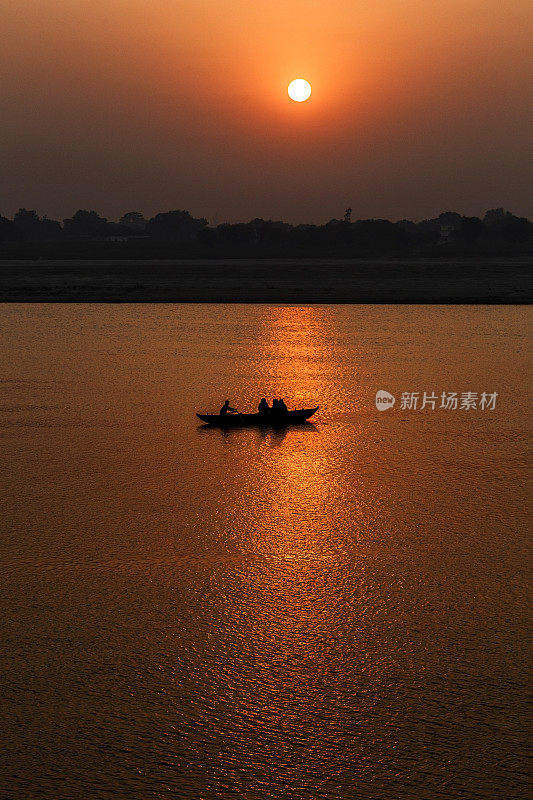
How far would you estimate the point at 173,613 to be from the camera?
476 inches

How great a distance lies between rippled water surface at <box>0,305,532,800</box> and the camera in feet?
28.6

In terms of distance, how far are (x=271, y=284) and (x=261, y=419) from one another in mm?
58883

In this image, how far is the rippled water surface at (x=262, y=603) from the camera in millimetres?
8727

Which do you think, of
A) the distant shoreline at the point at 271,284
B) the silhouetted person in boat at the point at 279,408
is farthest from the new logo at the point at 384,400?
the distant shoreline at the point at 271,284

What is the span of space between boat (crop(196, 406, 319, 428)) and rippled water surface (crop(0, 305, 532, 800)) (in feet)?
1.91

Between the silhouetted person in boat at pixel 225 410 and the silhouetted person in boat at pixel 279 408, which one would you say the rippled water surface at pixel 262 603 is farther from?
the silhouetted person in boat at pixel 279 408

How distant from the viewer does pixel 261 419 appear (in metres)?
25.1

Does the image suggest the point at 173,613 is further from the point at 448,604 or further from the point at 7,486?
the point at 7,486

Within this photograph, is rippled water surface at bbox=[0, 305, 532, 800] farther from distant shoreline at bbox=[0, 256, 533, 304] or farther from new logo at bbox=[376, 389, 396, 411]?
distant shoreline at bbox=[0, 256, 533, 304]

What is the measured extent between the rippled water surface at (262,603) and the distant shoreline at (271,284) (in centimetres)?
4570

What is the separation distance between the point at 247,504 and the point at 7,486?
17.1 feet

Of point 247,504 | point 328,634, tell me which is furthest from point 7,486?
point 328,634

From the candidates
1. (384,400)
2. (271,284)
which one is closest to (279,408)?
(384,400)

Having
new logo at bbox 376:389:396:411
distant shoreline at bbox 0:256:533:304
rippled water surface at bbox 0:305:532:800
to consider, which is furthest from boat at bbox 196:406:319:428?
distant shoreline at bbox 0:256:533:304
